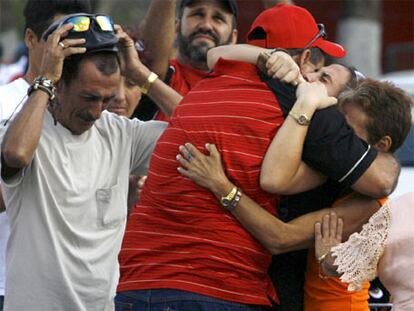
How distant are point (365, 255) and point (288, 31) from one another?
836mm

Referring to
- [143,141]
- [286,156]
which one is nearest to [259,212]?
[286,156]

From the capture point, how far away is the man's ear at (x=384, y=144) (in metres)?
4.28

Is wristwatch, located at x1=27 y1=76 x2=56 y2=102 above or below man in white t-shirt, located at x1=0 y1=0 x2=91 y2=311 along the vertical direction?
above

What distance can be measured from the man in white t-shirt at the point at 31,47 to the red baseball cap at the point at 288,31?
933 mm

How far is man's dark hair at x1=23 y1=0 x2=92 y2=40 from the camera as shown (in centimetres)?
529

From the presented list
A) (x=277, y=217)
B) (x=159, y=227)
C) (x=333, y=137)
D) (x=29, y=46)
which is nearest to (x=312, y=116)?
(x=333, y=137)

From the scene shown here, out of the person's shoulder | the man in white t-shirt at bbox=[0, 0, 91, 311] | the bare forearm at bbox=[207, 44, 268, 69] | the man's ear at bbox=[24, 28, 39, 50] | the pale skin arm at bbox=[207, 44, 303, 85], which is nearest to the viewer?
the pale skin arm at bbox=[207, 44, 303, 85]

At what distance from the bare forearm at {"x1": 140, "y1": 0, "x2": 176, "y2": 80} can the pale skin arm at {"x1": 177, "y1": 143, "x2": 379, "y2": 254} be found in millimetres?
1666

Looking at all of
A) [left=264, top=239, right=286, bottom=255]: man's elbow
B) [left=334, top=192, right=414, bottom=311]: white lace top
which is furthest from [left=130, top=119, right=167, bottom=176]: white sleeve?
[left=334, top=192, right=414, bottom=311]: white lace top

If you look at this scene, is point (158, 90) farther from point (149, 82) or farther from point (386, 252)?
point (386, 252)

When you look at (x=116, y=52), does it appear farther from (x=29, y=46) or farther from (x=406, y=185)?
(x=406, y=185)

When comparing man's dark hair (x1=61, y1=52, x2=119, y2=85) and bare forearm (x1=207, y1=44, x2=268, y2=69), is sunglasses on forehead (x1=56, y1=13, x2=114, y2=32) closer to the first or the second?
man's dark hair (x1=61, y1=52, x2=119, y2=85)

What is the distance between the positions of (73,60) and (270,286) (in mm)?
1057

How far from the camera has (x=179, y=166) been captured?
164 inches
